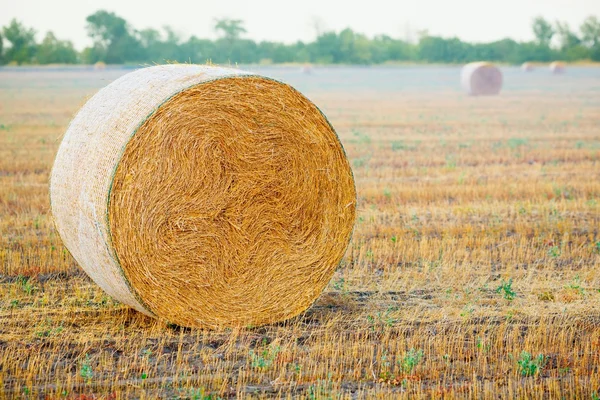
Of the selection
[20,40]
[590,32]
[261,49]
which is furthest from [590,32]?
[20,40]

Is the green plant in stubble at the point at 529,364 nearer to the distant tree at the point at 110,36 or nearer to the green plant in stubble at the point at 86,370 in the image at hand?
the green plant in stubble at the point at 86,370

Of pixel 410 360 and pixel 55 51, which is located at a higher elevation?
pixel 55 51

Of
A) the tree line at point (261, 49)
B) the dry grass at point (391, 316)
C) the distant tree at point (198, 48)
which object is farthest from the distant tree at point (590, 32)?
the dry grass at point (391, 316)

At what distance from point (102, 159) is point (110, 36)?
6217cm

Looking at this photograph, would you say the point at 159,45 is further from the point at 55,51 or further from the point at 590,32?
the point at 590,32

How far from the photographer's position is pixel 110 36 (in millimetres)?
65938

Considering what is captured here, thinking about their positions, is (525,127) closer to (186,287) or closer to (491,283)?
(491,283)

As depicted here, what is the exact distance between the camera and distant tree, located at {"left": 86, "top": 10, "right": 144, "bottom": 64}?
64750 millimetres

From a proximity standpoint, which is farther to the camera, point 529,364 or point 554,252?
point 554,252

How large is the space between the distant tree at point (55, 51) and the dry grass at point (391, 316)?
54552 millimetres

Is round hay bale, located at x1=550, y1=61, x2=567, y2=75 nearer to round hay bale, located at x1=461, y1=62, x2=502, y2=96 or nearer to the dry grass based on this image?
round hay bale, located at x1=461, y1=62, x2=502, y2=96

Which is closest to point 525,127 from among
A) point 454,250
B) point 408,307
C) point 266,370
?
point 454,250

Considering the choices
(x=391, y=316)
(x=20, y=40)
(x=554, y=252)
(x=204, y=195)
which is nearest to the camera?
(x=204, y=195)

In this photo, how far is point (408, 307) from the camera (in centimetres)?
727
